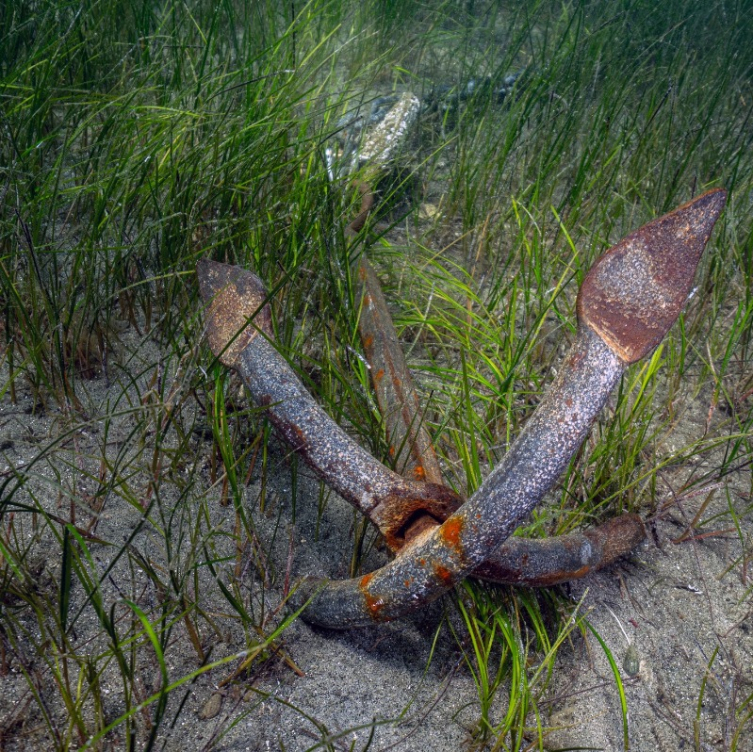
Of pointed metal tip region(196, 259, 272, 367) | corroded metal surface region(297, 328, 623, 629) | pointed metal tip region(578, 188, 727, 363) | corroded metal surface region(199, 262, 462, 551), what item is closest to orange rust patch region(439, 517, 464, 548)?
corroded metal surface region(297, 328, 623, 629)

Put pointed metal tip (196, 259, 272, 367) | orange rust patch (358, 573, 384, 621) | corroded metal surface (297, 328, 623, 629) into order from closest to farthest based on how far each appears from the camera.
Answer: corroded metal surface (297, 328, 623, 629) < orange rust patch (358, 573, 384, 621) < pointed metal tip (196, 259, 272, 367)

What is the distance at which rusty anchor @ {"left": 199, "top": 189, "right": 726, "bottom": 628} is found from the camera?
3.94ft

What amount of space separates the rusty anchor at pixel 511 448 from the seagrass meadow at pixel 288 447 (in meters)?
0.18

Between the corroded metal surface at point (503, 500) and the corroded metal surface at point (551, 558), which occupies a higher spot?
the corroded metal surface at point (503, 500)

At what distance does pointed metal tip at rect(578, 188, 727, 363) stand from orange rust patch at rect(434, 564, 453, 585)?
566 mm

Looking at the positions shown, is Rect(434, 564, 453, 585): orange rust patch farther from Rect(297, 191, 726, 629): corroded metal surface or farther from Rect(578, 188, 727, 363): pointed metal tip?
Rect(578, 188, 727, 363): pointed metal tip

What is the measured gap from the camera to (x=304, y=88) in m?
3.20

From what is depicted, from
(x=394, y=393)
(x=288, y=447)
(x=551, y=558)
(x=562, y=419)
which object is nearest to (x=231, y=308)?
(x=288, y=447)

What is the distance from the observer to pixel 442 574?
121 centimetres

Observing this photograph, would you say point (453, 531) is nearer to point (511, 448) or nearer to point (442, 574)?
point (442, 574)

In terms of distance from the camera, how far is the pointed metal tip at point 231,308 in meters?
1.49

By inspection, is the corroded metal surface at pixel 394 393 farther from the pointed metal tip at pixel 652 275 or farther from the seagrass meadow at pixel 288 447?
the pointed metal tip at pixel 652 275

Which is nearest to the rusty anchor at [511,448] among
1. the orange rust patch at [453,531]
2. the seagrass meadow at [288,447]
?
the orange rust patch at [453,531]

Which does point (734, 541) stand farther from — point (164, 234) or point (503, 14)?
point (503, 14)
